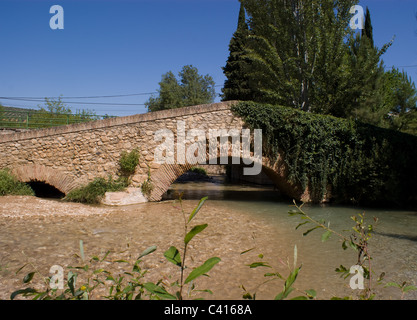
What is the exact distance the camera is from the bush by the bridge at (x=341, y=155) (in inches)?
390

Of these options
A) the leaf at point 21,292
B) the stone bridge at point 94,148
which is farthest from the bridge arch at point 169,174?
the leaf at point 21,292

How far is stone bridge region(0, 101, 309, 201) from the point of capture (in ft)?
30.2

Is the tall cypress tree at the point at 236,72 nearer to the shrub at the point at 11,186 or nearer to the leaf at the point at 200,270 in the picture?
the shrub at the point at 11,186

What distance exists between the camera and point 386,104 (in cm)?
1759

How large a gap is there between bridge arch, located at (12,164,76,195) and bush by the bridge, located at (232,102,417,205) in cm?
628

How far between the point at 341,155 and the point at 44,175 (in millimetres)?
9769

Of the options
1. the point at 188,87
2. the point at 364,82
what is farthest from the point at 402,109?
the point at 188,87

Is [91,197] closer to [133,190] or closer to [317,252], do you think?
[133,190]

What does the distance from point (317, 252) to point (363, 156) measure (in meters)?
6.65

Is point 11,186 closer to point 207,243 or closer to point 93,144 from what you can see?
point 93,144

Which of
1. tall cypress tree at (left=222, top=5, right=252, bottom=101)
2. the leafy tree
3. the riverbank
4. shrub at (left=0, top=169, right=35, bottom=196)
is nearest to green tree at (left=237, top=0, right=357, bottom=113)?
the leafy tree

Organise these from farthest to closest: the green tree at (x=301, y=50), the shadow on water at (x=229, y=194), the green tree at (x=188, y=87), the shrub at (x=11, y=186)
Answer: the green tree at (x=188, y=87) < the green tree at (x=301, y=50) < the shadow on water at (x=229, y=194) < the shrub at (x=11, y=186)

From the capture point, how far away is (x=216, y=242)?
17.1 ft
